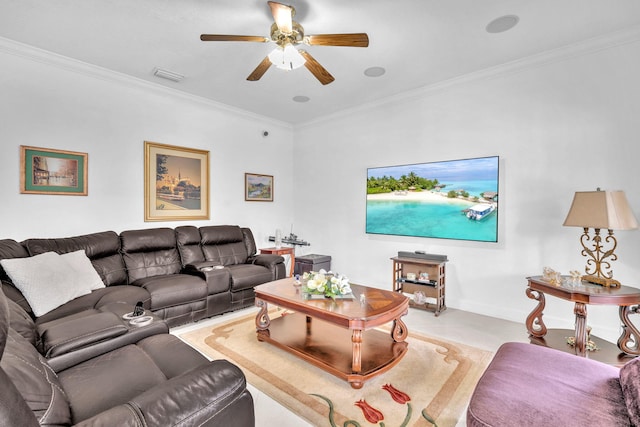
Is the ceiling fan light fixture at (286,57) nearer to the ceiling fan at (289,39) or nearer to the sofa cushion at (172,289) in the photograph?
the ceiling fan at (289,39)

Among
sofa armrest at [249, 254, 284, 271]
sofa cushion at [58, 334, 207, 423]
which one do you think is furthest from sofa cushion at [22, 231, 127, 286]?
sofa cushion at [58, 334, 207, 423]

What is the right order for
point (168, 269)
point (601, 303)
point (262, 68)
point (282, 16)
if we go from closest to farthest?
point (282, 16) → point (601, 303) → point (262, 68) → point (168, 269)

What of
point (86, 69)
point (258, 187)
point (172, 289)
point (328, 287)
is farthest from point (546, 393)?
point (86, 69)

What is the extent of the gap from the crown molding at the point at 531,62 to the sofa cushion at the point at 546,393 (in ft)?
9.94

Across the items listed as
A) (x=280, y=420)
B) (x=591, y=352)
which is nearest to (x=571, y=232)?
(x=591, y=352)

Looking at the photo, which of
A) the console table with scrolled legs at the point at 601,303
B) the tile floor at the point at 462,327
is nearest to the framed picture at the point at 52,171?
the tile floor at the point at 462,327

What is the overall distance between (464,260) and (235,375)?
3342 mm

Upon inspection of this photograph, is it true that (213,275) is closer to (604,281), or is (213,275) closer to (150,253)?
(150,253)

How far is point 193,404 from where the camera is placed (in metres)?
1.10

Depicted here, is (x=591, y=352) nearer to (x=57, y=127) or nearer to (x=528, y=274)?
(x=528, y=274)

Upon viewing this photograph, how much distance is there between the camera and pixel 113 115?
3.71m

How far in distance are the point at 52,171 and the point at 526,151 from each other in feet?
17.1

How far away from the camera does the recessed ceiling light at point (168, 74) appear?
3615 mm

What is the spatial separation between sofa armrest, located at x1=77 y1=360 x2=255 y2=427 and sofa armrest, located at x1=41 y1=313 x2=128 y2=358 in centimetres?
82
